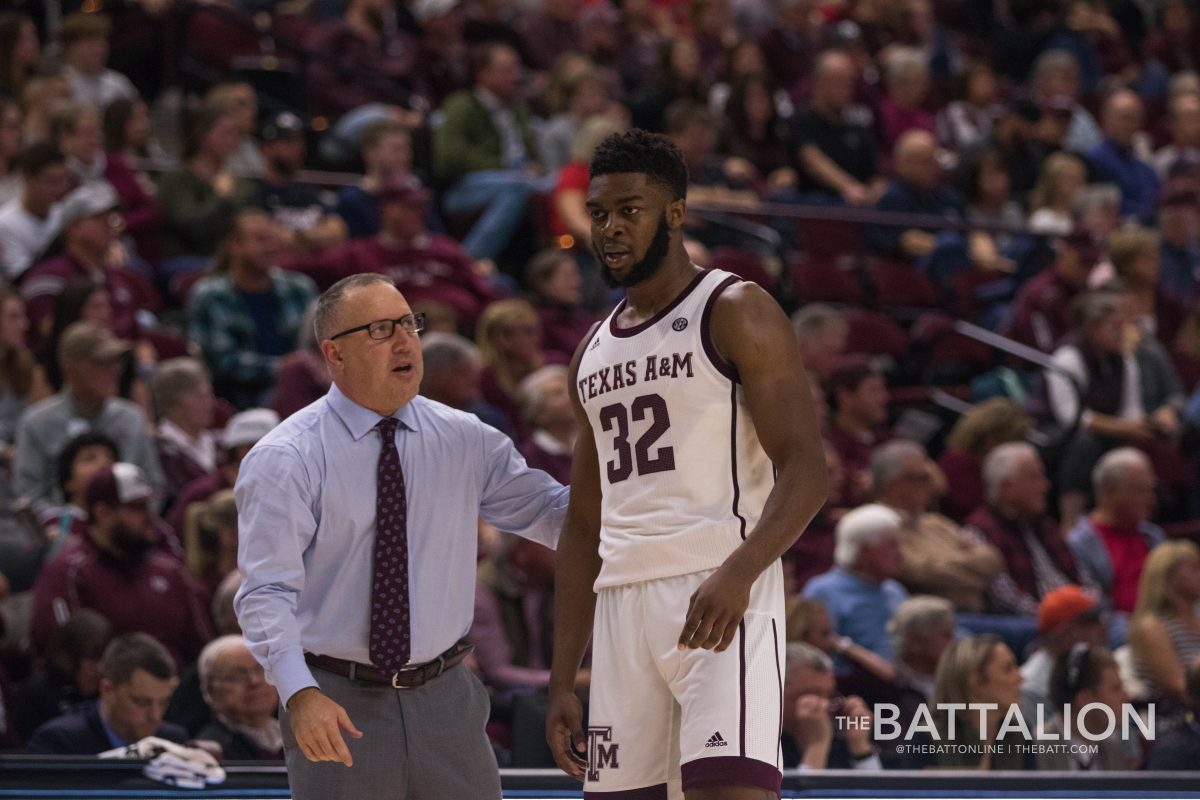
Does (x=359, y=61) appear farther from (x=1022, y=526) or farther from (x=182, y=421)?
(x=1022, y=526)

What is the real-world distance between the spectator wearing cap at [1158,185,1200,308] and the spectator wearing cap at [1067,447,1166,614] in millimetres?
2919

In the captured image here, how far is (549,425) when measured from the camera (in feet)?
26.7

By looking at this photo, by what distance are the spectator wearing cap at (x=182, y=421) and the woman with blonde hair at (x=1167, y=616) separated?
387 centimetres

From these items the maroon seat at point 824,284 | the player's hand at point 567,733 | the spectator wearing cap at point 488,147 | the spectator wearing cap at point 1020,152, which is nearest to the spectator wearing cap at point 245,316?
the spectator wearing cap at point 488,147

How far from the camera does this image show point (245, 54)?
1223 centimetres

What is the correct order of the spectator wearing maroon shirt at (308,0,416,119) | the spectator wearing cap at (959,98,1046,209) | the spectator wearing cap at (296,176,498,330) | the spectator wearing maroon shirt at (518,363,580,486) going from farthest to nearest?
the spectator wearing cap at (959,98,1046,209)
the spectator wearing maroon shirt at (308,0,416,119)
the spectator wearing cap at (296,176,498,330)
the spectator wearing maroon shirt at (518,363,580,486)

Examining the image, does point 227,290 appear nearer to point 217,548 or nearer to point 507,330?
point 507,330

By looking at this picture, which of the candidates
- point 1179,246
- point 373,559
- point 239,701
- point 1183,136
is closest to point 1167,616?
point 239,701

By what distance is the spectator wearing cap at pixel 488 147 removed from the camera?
11195 millimetres

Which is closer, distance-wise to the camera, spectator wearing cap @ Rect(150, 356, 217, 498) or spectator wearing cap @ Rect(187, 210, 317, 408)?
spectator wearing cap @ Rect(150, 356, 217, 498)

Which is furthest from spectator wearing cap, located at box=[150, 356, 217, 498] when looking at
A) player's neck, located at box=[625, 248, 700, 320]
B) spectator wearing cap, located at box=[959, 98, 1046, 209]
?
spectator wearing cap, located at box=[959, 98, 1046, 209]

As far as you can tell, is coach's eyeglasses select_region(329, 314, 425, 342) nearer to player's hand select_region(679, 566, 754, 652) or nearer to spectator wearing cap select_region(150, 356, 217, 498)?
player's hand select_region(679, 566, 754, 652)

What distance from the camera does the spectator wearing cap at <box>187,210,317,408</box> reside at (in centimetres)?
918

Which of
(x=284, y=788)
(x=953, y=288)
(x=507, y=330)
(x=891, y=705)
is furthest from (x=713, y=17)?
(x=284, y=788)
